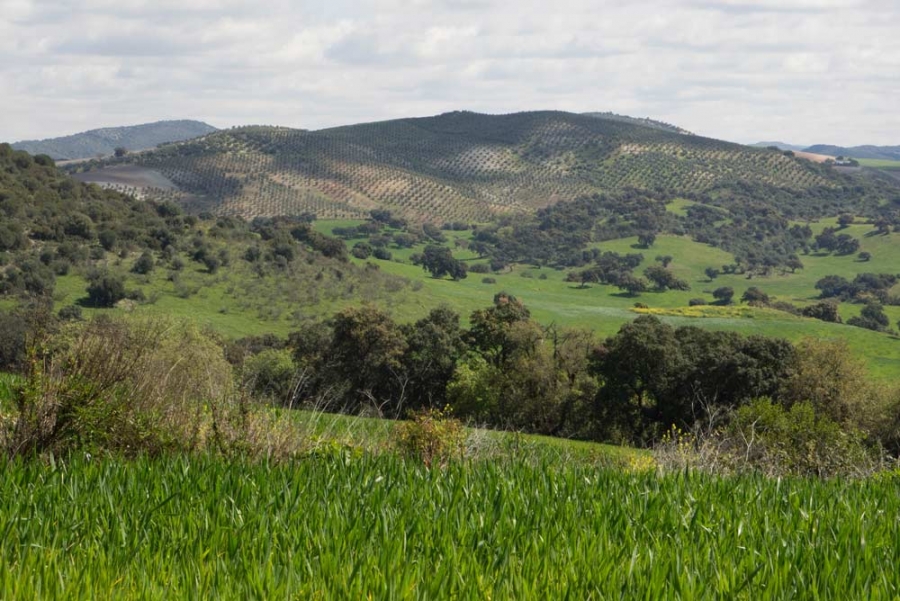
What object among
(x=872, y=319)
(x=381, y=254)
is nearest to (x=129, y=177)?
(x=381, y=254)

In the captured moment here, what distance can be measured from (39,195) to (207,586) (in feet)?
281

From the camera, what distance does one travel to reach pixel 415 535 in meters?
5.77

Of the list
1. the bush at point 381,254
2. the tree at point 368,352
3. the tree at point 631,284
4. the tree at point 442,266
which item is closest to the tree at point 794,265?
the tree at point 631,284

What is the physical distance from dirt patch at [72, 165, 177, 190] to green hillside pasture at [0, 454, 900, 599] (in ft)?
473

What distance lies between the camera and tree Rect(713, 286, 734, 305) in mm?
113438

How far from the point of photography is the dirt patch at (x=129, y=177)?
478ft

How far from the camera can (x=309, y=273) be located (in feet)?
277

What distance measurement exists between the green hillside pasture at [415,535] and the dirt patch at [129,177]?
14432cm

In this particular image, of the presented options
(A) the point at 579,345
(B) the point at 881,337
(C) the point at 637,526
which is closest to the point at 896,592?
(C) the point at 637,526

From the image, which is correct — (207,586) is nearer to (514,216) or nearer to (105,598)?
(105,598)

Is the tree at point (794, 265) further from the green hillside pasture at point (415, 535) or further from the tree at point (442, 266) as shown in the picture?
the green hillside pasture at point (415, 535)

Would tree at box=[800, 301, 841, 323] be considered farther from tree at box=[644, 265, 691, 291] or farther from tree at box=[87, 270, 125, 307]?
tree at box=[87, 270, 125, 307]

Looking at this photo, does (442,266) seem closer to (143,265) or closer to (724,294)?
(724,294)

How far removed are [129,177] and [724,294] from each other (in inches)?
3861
